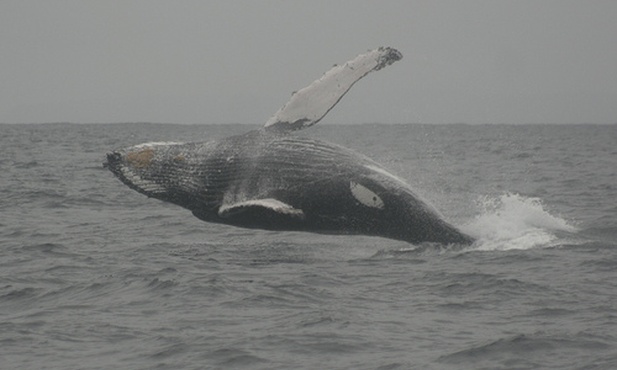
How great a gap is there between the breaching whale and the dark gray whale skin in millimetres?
11

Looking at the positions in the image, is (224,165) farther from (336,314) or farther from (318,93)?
(336,314)

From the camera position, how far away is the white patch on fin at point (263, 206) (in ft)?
34.2

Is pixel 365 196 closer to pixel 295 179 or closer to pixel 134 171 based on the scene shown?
pixel 295 179

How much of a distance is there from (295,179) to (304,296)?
5.44ft

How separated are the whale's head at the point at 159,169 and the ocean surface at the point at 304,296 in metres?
0.86

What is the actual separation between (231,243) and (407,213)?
11.3 ft

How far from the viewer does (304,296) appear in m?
10.2

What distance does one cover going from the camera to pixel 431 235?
11.7 metres

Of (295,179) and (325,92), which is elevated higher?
(325,92)

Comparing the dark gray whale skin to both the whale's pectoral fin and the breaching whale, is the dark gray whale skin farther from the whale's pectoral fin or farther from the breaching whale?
the whale's pectoral fin

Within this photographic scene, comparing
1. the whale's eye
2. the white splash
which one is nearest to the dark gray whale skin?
the whale's eye

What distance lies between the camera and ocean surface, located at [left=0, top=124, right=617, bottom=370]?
8.25 meters

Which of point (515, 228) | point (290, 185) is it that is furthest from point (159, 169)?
point (515, 228)

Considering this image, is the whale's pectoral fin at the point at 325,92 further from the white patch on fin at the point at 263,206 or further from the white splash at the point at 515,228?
the white splash at the point at 515,228
